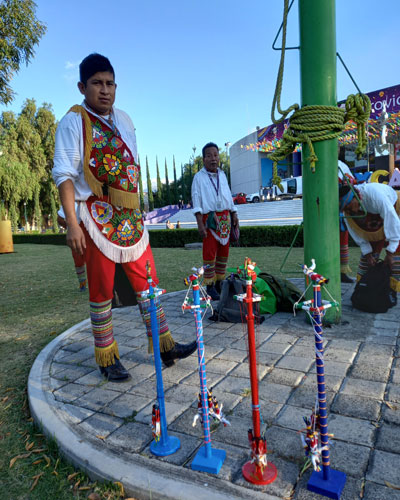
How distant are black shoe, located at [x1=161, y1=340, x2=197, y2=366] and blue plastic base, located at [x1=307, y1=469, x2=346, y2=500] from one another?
156 cm

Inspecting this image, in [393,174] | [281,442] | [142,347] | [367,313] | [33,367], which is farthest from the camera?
Result: [393,174]

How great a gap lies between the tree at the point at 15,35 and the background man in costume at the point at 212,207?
5130mm

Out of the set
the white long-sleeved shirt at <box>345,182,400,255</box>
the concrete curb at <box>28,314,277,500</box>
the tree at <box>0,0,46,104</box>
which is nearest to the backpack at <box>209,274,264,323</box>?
the white long-sleeved shirt at <box>345,182,400,255</box>

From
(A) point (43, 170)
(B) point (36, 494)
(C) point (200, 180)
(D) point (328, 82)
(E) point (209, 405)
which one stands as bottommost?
(B) point (36, 494)

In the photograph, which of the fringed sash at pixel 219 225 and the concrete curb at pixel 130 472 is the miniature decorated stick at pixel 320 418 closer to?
the concrete curb at pixel 130 472

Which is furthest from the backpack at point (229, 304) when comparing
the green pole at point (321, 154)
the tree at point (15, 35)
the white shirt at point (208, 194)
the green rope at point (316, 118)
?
the tree at point (15, 35)

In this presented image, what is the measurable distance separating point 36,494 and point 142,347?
1843mm

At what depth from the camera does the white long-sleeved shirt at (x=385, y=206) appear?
4.08 meters

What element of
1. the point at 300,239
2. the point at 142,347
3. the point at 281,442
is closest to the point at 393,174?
the point at 300,239

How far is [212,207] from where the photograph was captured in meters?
5.07

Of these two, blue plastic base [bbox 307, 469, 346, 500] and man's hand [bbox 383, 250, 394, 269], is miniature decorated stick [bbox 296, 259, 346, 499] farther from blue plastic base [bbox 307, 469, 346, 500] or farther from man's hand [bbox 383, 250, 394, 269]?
man's hand [bbox 383, 250, 394, 269]

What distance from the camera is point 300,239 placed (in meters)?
14.1

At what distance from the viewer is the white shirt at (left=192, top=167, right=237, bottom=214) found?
5.08m

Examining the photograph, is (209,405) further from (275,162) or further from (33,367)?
(275,162)
